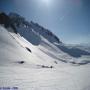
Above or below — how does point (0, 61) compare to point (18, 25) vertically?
below

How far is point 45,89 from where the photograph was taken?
9.48m

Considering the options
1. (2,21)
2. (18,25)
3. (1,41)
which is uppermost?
Result: (18,25)

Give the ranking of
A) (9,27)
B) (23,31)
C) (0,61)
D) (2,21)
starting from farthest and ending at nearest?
(23,31)
(9,27)
(2,21)
(0,61)

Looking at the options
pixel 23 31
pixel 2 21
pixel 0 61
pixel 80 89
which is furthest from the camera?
pixel 23 31

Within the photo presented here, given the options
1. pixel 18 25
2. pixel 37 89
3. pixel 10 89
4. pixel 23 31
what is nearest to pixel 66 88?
pixel 37 89

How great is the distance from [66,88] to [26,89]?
8.73 ft

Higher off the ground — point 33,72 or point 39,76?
point 33,72

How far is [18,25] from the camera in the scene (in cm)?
13550

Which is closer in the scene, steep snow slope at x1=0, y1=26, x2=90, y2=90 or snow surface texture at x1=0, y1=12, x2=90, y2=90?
steep snow slope at x1=0, y1=26, x2=90, y2=90

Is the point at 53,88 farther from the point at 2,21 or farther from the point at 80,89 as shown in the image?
the point at 2,21

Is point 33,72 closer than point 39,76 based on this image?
No

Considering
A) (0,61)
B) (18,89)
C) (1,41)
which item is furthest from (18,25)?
(18,89)

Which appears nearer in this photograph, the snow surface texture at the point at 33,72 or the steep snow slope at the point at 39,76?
the steep snow slope at the point at 39,76

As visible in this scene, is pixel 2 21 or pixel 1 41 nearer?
pixel 1 41
